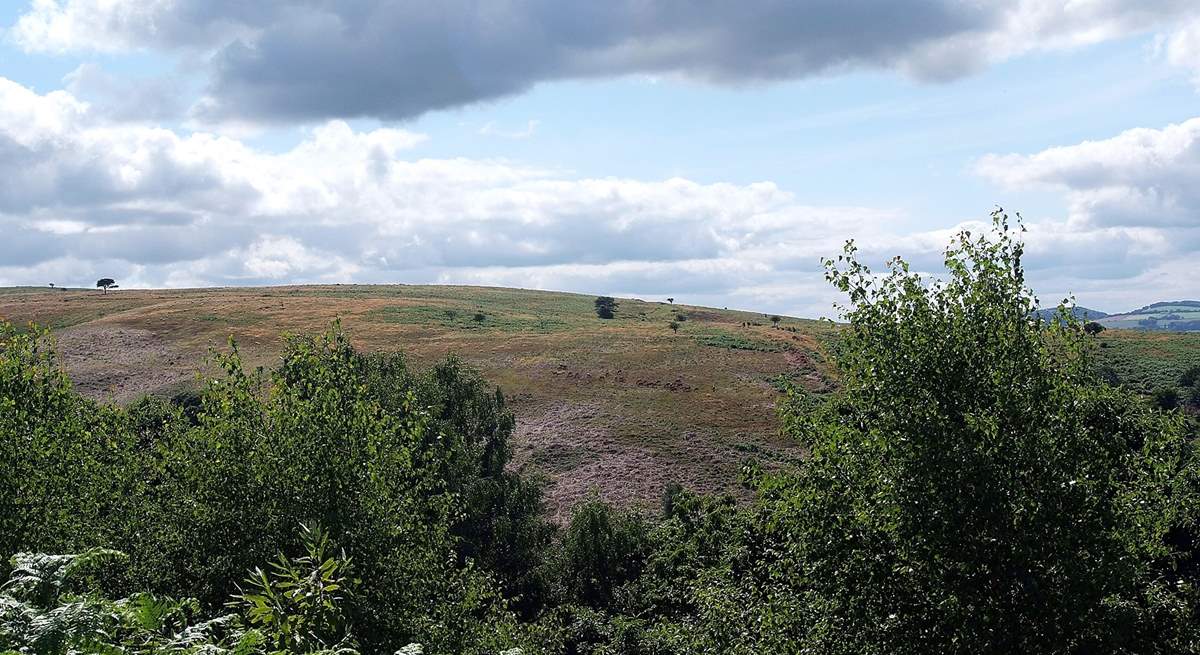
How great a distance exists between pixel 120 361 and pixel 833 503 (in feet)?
400

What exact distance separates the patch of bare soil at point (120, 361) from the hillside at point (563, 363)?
0.26m

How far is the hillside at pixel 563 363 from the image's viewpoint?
271ft

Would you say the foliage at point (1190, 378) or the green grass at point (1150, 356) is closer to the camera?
the foliage at point (1190, 378)

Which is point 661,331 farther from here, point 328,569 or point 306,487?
point 328,569

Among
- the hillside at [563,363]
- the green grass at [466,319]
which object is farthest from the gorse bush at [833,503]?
the green grass at [466,319]

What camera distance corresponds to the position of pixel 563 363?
11325 centimetres

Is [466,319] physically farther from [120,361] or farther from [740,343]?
[120,361]

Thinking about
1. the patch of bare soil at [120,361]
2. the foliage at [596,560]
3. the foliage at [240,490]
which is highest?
the foliage at [240,490]

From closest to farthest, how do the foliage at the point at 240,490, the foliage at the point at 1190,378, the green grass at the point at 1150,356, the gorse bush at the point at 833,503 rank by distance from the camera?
the gorse bush at the point at 833,503 < the foliage at the point at 240,490 < the foliage at the point at 1190,378 < the green grass at the point at 1150,356

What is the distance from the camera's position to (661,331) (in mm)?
135875

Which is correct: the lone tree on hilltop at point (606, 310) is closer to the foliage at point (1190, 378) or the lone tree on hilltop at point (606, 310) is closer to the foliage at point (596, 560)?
the foliage at point (1190, 378)

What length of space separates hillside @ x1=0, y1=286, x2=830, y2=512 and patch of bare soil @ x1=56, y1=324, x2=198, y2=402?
0.85 ft

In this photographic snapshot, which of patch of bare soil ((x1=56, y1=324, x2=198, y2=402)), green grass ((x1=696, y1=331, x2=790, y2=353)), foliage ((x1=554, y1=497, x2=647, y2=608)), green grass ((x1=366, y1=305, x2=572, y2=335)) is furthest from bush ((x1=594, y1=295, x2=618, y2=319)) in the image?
foliage ((x1=554, y1=497, x2=647, y2=608))

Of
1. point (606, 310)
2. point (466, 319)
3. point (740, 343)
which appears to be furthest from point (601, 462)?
point (606, 310)
